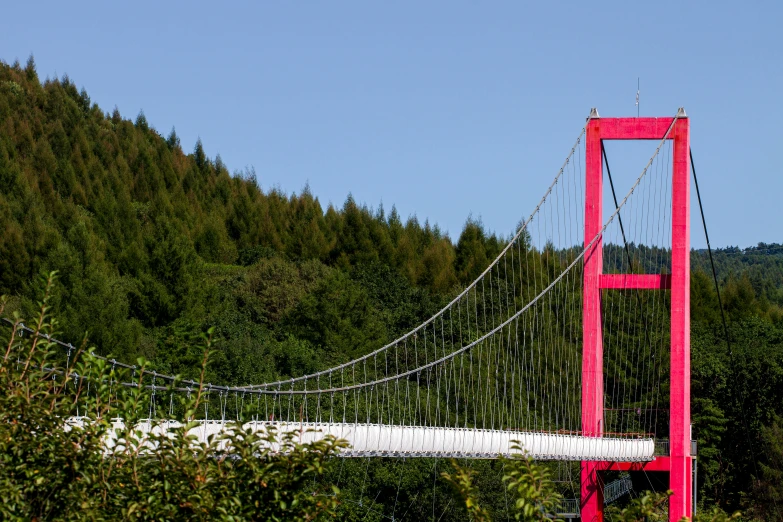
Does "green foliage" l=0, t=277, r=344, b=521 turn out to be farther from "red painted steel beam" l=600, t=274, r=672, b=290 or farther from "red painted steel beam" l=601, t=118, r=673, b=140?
"red painted steel beam" l=601, t=118, r=673, b=140

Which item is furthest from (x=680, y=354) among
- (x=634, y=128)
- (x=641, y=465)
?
(x=634, y=128)

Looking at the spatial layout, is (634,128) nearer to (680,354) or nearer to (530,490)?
(680,354)

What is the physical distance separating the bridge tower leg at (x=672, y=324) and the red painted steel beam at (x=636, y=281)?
0.04 metres

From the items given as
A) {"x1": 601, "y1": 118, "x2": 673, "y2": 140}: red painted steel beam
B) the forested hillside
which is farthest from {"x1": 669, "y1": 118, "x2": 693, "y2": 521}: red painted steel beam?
the forested hillside

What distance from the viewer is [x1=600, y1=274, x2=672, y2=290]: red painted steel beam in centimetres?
2211

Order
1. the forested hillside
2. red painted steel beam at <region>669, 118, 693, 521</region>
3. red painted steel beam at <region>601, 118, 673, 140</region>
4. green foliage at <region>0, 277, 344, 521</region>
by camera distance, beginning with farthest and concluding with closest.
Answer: the forested hillside, red painted steel beam at <region>601, 118, 673, 140</region>, red painted steel beam at <region>669, 118, 693, 521</region>, green foliage at <region>0, 277, 344, 521</region>

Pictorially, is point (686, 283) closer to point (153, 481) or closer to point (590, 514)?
point (590, 514)

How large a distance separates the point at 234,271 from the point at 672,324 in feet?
130

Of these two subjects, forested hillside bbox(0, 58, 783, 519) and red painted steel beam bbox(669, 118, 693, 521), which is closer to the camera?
red painted steel beam bbox(669, 118, 693, 521)

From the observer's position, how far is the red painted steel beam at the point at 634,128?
23.0 meters

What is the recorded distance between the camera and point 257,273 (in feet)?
189

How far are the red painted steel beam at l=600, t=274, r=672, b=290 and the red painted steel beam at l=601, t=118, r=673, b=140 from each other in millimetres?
2352

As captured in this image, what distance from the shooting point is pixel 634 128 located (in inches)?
908

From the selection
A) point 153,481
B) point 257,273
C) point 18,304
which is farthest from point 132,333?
point 153,481
